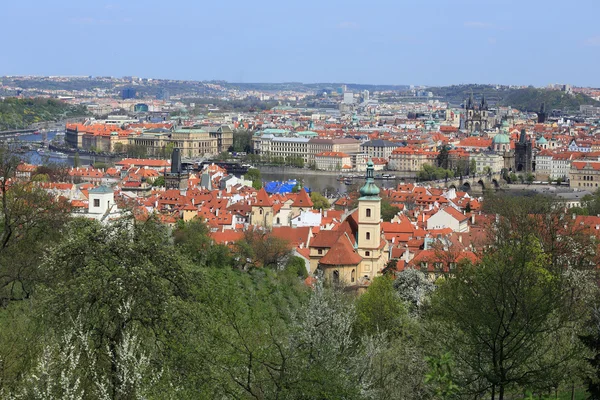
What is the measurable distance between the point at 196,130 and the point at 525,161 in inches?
1243

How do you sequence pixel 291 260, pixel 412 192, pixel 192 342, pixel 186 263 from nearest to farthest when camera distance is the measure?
pixel 192 342
pixel 186 263
pixel 291 260
pixel 412 192

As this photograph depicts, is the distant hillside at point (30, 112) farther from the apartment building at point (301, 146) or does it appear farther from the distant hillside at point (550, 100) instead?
the distant hillside at point (550, 100)

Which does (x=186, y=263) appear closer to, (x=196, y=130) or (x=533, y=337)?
(x=533, y=337)

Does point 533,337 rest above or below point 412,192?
above

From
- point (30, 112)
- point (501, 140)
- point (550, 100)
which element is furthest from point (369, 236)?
point (550, 100)

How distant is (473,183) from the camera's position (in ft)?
220

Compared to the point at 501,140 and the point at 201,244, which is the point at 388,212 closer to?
the point at 201,244

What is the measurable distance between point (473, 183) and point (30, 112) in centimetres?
6968

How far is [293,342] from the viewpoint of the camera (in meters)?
9.77

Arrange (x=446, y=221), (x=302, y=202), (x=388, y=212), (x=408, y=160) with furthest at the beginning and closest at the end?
(x=408, y=160) → (x=388, y=212) → (x=302, y=202) → (x=446, y=221)

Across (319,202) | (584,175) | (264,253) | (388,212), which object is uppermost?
(264,253)

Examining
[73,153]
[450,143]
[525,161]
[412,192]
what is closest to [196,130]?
[73,153]

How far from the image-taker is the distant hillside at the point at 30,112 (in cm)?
10800

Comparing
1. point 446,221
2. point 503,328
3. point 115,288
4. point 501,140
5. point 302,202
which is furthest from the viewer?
point 501,140
